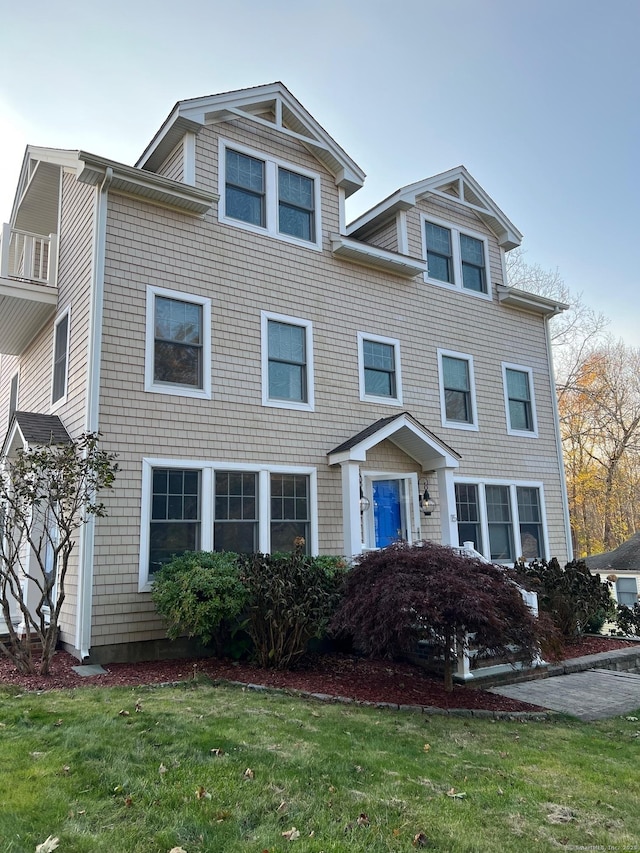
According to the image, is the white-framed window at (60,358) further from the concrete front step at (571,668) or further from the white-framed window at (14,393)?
the concrete front step at (571,668)

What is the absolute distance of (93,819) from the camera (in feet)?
10.9

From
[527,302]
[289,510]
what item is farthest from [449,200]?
[289,510]

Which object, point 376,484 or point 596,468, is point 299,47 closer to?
point 376,484

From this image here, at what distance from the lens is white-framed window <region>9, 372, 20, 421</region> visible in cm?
1312

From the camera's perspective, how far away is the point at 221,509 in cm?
941

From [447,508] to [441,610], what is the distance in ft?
16.5

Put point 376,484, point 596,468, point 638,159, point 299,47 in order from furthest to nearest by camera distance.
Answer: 1. point 596,468
2. point 638,159
3. point 299,47
4. point 376,484

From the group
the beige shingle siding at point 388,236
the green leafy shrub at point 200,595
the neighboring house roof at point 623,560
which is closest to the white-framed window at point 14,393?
the green leafy shrub at point 200,595

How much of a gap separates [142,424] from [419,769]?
6055mm

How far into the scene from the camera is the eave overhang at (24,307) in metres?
10.4

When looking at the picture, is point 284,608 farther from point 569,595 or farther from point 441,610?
point 569,595

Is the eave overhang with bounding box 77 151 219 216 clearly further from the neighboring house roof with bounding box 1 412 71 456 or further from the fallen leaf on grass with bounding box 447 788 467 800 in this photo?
the fallen leaf on grass with bounding box 447 788 467 800

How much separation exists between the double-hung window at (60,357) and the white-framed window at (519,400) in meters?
9.30

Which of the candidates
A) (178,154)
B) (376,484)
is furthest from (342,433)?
(178,154)
